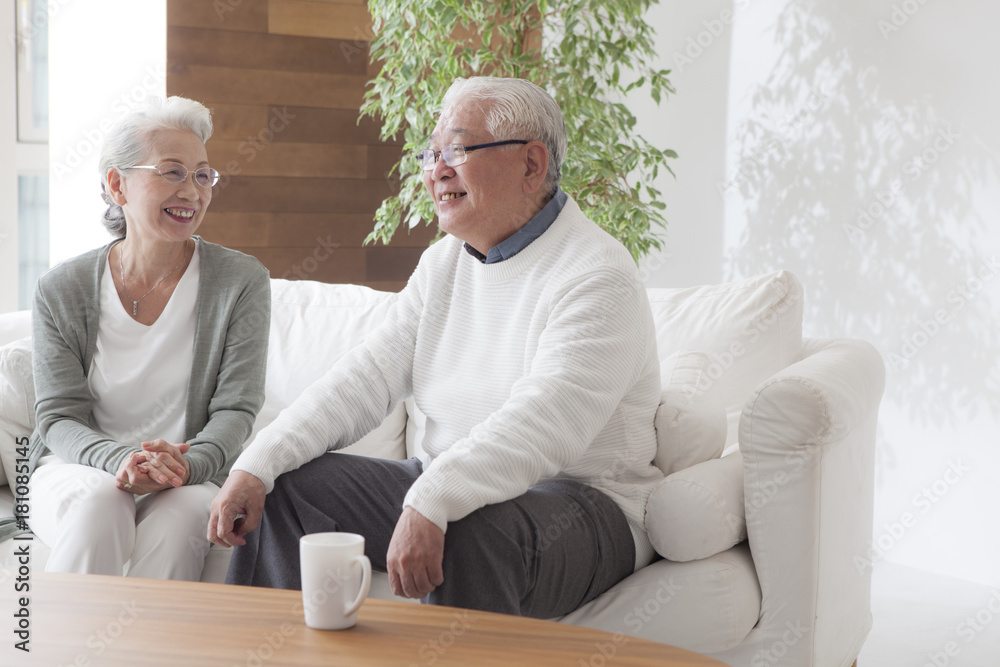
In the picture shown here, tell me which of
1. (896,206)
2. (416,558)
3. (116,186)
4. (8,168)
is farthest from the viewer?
(8,168)

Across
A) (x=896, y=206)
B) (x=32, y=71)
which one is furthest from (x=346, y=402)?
(x=32, y=71)

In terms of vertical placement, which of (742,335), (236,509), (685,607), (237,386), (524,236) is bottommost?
(685,607)

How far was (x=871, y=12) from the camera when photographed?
9.18 feet

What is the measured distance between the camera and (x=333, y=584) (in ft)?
3.13

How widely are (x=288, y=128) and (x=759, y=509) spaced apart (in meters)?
2.59

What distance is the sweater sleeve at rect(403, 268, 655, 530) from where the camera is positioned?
129 cm

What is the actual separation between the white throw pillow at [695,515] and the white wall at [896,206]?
56.7 inches

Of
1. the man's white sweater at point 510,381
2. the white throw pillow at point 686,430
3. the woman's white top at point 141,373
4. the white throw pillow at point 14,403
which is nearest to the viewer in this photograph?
the man's white sweater at point 510,381

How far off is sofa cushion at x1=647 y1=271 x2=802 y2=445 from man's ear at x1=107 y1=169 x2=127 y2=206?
112cm

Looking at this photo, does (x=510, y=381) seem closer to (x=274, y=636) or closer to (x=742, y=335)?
(x=742, y=335)

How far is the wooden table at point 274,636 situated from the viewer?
2.90 feet

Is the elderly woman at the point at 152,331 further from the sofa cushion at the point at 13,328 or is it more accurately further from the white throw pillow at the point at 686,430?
the white throw pillow at the point at 686,430

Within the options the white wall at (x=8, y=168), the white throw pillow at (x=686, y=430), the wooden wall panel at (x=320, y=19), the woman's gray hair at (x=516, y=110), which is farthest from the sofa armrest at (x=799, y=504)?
the white wall at (x=8, y=168)

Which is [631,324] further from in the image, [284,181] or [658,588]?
[284,181]
